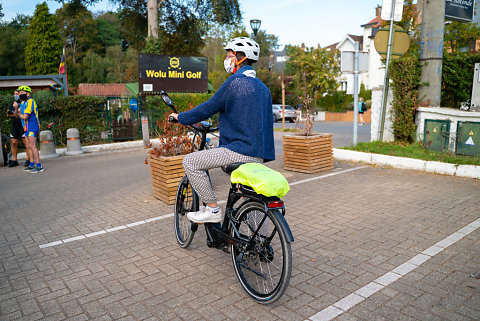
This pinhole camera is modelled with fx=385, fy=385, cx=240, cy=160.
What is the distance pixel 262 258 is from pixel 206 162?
958 mm

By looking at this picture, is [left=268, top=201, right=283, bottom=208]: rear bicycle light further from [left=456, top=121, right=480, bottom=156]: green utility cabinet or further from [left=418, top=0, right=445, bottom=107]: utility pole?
[left=418, top=0, right=445, bottom=107]: utility pole

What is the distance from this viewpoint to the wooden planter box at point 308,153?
8.28 meters

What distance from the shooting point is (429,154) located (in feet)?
28.5

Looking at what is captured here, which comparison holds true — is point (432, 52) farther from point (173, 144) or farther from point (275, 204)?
point (275, 204)

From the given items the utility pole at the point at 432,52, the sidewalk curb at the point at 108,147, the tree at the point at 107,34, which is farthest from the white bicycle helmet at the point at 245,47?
the tree at the point at 107,34

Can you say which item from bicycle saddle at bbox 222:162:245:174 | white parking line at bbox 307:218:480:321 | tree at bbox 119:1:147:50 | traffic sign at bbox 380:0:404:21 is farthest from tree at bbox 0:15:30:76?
white parking line at bbox 307:218:480:321

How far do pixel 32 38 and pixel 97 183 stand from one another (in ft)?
144

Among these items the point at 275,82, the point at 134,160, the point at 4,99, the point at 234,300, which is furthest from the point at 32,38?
the point at 234,300

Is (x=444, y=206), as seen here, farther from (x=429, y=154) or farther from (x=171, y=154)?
(x=171, y=154)

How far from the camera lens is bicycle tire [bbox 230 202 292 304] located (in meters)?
2.88

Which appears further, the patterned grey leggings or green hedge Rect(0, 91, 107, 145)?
green hedge Rect(0, 91, 107, 145)

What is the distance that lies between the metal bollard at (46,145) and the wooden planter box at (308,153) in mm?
8018

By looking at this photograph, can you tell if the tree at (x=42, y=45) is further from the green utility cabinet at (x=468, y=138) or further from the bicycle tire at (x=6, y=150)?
the green utility cabinet at (x=468, y=138)

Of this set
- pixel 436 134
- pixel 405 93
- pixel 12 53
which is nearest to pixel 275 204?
pixel 436 134
